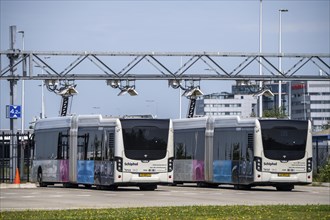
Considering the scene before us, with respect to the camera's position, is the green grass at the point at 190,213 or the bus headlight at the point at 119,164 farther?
the bus headlight at the point at 119,164

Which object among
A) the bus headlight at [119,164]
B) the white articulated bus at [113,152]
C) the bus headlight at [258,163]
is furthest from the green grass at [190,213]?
the bus headlight at [258,163]

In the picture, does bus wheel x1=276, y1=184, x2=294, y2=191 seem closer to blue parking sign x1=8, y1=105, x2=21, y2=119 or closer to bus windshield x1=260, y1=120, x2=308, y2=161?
bus windshield x1=260, y1=120, x2=308, y2=161

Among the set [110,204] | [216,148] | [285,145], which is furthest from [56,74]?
[110,204]

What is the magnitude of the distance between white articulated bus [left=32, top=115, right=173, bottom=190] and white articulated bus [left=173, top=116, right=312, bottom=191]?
11.0 feet

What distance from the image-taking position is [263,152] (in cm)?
4700

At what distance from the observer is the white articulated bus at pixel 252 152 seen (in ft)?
154

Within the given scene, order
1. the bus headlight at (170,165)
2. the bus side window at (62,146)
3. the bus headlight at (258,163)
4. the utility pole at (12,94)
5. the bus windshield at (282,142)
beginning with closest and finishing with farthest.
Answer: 1. the bus headlight at (170,165)
2. the bus headlight at (258,163)
3. the bus windshield at (282,142)
4. the bus side window at (62,146)
5. the utility pole at (12,94)

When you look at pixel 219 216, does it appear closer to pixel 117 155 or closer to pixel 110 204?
pixel 110 204

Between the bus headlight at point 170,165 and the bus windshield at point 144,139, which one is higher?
the bus windshield at point 144,139

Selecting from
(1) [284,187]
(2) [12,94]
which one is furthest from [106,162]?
(2) [12,94]

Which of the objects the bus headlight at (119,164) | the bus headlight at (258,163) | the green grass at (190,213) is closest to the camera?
the green grass at (190,213)

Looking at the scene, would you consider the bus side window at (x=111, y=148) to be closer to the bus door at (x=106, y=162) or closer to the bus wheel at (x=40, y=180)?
the bus door at (x=106, y=162)

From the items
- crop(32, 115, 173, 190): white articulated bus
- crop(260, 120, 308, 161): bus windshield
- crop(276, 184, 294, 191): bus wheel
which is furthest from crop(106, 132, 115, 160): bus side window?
crop(276, 184, 294, 191): bus wheel

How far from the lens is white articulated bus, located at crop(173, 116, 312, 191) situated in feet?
154
